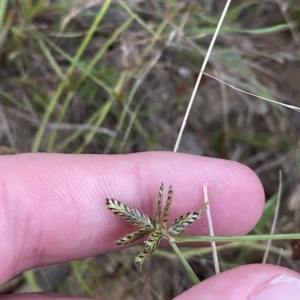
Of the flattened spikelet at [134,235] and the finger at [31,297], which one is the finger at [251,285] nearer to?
the flattened spikelet at [134,235]

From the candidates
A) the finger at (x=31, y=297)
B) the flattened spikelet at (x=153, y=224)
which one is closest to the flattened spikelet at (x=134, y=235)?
the flattened spikelet at (x=153, y=224)

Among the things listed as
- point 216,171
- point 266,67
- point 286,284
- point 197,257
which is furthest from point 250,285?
point 266,67

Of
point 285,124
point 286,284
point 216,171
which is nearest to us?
point 286,284

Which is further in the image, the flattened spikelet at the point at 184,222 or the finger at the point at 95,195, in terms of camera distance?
the finger at the point at 95,195

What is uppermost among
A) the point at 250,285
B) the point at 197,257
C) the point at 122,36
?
the point at 122,36

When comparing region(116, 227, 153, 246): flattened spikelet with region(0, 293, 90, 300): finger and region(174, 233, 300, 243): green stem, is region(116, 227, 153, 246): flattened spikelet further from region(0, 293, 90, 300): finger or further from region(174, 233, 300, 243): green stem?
region(0, 293, 90, 300): finger

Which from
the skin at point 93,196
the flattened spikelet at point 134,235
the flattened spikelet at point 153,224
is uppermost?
the flattened spikelet at point 153,224

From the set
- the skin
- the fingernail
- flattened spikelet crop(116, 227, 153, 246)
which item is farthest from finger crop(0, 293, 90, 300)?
the fingernail

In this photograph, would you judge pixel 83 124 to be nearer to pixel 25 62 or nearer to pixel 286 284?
pixel 25 62
